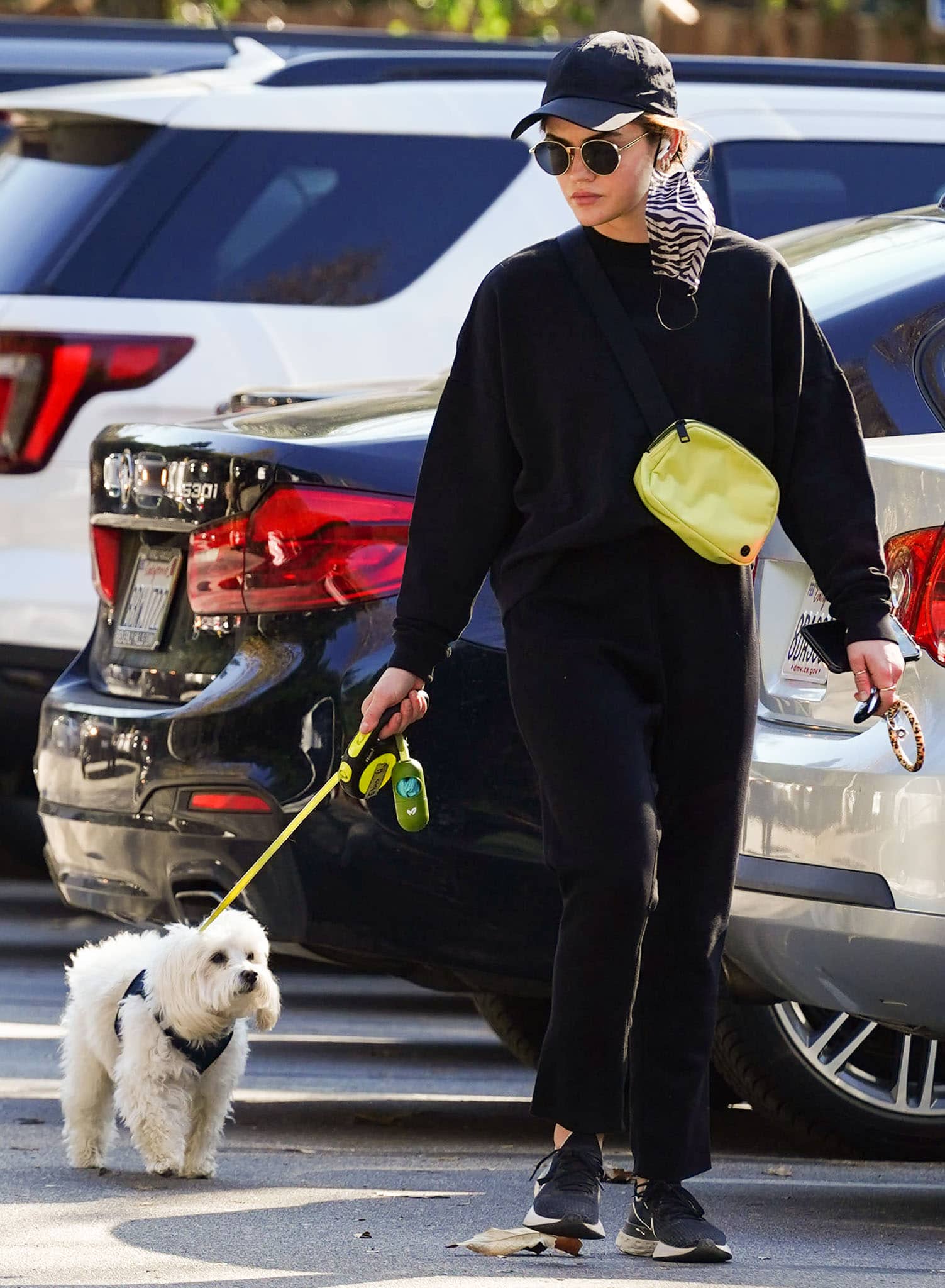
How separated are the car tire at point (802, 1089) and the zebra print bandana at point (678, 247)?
152cm

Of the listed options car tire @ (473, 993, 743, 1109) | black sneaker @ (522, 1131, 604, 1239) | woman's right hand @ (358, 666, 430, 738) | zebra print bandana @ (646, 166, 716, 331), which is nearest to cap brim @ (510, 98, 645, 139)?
zebra print bandana @ (646, 166, 716, 331)

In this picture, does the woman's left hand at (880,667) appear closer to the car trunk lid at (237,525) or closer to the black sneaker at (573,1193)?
the black sneaker at (573,1193)

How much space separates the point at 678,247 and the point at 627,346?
17cm

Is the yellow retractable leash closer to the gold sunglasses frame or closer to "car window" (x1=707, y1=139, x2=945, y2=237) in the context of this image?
the gold sunglasses frame

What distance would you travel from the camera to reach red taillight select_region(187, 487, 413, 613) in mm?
4801

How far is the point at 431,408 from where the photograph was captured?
5.12 m

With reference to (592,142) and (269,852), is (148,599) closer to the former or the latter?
(269,852)

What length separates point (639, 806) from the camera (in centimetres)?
383

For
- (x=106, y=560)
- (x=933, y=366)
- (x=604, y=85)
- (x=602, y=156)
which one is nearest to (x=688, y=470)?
(x=602, y=156)

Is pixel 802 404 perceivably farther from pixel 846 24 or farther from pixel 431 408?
pixel 846 24

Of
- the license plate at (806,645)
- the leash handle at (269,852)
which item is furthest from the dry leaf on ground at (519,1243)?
the license plate at (806,645)

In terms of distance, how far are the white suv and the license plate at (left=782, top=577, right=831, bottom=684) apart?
8.90 ft

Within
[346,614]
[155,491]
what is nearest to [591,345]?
[346,614]

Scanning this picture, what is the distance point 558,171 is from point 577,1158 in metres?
1.51
